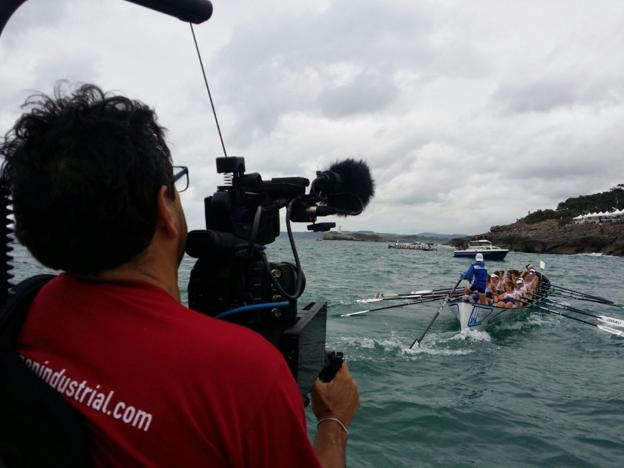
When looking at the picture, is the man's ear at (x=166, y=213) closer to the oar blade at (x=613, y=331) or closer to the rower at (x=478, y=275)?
the rower at (x=478, y=275)

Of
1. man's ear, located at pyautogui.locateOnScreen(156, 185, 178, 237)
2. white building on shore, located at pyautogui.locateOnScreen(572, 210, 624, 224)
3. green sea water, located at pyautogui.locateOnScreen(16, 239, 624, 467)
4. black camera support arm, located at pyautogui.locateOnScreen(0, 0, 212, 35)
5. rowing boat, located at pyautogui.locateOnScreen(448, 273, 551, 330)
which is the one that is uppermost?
white building on shore, located at pyautogui.locateOnScreen(572, 210, 624, 224)

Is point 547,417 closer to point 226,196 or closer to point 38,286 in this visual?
point 226,196

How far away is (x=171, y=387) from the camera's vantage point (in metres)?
1.07

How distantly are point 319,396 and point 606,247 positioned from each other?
86134 millimetres

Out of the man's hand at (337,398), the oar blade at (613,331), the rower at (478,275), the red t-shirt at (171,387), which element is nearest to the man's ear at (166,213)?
the red t-shirt at (171,387)

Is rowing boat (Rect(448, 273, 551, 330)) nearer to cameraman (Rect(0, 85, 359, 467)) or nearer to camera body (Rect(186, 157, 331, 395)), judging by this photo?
camera body (Rect(186, 157, 331, 395))

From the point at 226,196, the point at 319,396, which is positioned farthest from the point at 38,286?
the point at 319,396

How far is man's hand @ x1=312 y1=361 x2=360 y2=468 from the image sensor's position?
160cm

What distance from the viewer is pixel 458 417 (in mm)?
7375

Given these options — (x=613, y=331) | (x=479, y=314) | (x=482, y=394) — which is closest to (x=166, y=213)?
(x=482, y=394)

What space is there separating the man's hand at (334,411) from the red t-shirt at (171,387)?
457 millimetres

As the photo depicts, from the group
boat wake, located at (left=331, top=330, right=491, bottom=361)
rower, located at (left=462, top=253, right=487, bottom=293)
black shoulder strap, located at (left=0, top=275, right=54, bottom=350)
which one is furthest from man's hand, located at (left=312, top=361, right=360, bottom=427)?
rower, located at (left=462, top=253, right=487, bottom=293)

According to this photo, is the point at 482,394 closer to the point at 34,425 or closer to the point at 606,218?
the point at 34,425

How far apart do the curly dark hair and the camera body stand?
0.51 m
